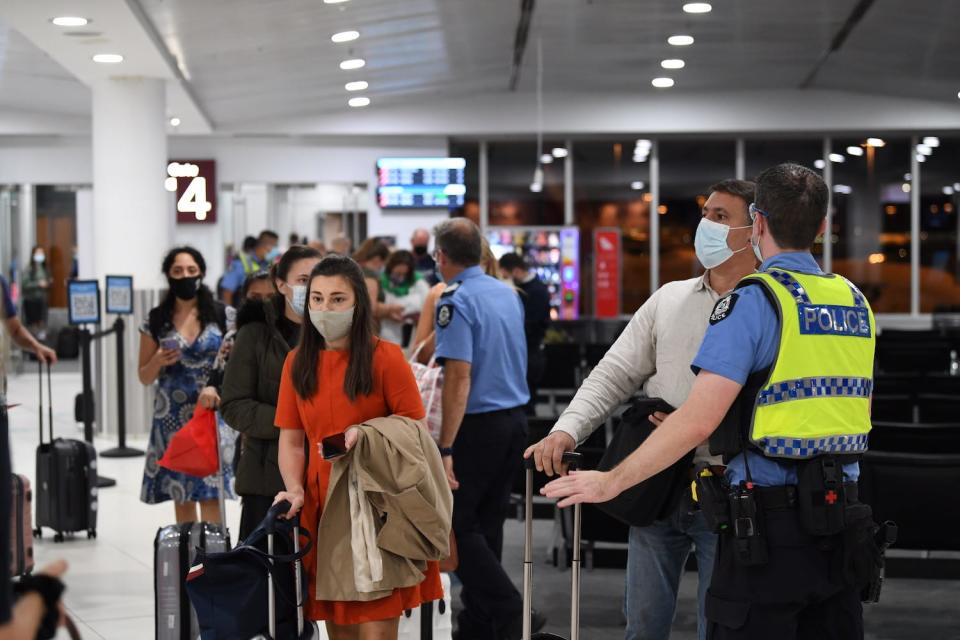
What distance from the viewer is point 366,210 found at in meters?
16.9

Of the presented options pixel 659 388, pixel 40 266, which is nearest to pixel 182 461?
pixel 659 388

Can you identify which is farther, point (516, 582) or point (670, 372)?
point (516, 582)

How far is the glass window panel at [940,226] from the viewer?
58.5ft

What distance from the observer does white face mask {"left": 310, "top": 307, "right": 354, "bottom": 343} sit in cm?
348

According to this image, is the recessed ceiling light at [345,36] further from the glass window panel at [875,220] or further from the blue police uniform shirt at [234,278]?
the glass window panel at [875,220]

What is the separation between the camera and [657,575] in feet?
11.0

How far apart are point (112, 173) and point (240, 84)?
229 cm

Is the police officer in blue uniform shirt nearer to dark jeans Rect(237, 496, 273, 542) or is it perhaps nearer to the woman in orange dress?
dark jeans Rect(237, 496, 273, 542)

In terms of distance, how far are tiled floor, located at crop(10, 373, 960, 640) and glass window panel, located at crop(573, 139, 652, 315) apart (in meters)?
10.8

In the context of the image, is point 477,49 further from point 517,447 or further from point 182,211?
point 517,447

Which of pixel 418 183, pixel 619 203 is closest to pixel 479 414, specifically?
pixel 418 183

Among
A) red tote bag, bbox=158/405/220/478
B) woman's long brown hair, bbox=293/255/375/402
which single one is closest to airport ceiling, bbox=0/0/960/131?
red tote bag, bbox=158/405/220/478

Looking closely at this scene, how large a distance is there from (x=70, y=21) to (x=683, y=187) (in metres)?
10.6

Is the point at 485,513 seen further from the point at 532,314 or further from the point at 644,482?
the point at 532,314
